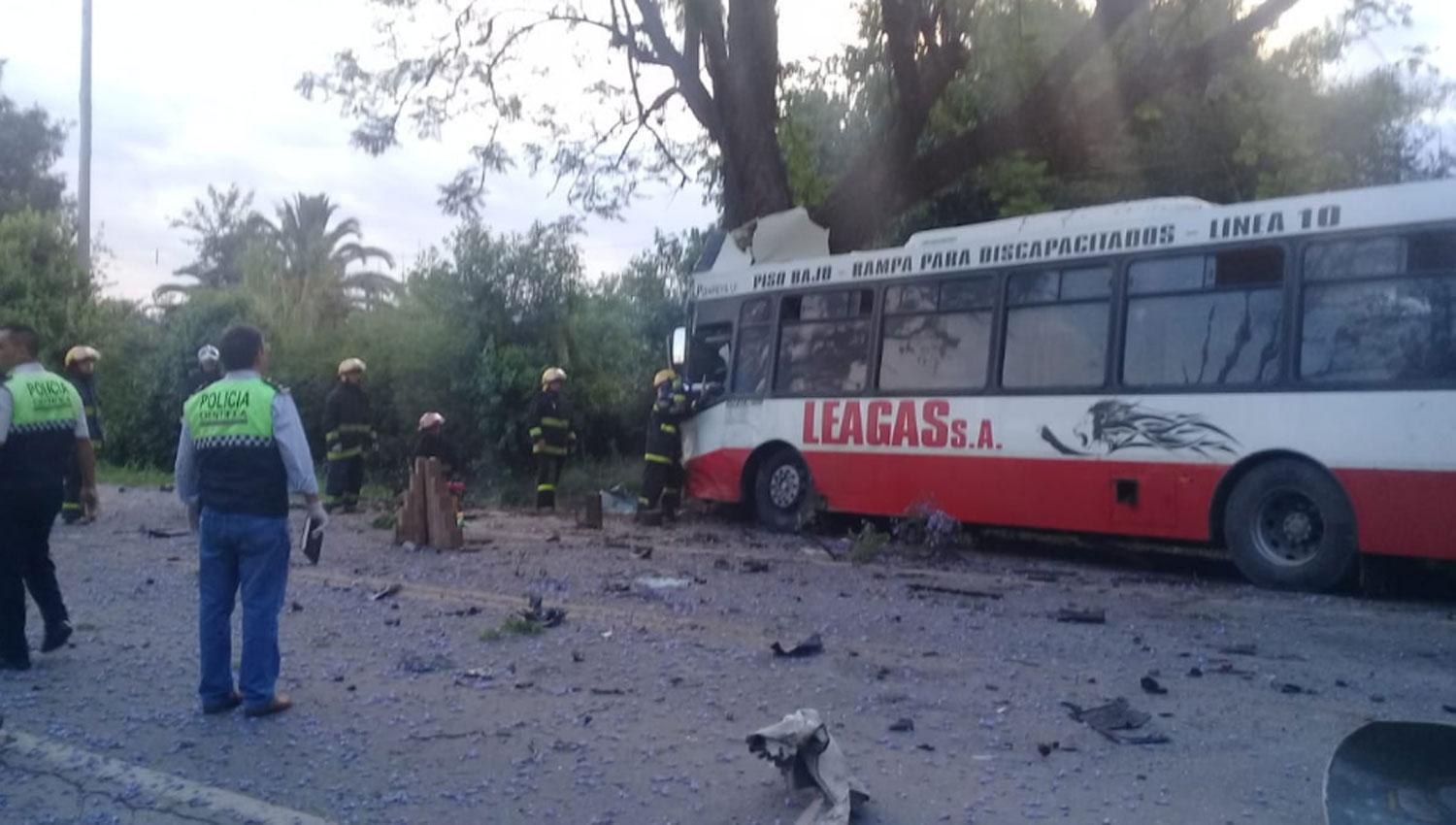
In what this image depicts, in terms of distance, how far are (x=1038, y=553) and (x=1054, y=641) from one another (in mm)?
5500

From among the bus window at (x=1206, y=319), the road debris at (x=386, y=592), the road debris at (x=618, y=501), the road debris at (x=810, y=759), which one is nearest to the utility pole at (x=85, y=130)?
the road debris at (x=618, y=501)

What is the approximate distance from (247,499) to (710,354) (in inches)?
426

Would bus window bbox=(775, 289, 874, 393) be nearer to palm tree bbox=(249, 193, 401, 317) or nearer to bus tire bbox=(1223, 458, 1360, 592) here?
bus tire bbox=(1223, 458, 1360, 592)

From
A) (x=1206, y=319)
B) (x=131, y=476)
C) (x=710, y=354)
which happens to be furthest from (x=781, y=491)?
(x=131, y=476)

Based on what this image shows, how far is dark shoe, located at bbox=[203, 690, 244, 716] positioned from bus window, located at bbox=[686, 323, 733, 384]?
1019 centimetres

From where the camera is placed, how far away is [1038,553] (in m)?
14.3

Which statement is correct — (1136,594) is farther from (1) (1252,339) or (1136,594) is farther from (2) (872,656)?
(2) (872,656)

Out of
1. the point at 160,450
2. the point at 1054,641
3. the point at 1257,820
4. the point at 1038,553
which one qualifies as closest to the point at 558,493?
the point at 1038,553

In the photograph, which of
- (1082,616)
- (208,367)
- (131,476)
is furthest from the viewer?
(131,476)

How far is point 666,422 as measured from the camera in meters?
16.8

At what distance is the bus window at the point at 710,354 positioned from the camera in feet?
55.9

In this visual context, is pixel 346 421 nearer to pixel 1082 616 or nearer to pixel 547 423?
pixel 547 423

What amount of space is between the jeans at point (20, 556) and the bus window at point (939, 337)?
27.7ft

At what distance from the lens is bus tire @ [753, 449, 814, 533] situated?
15562mm
